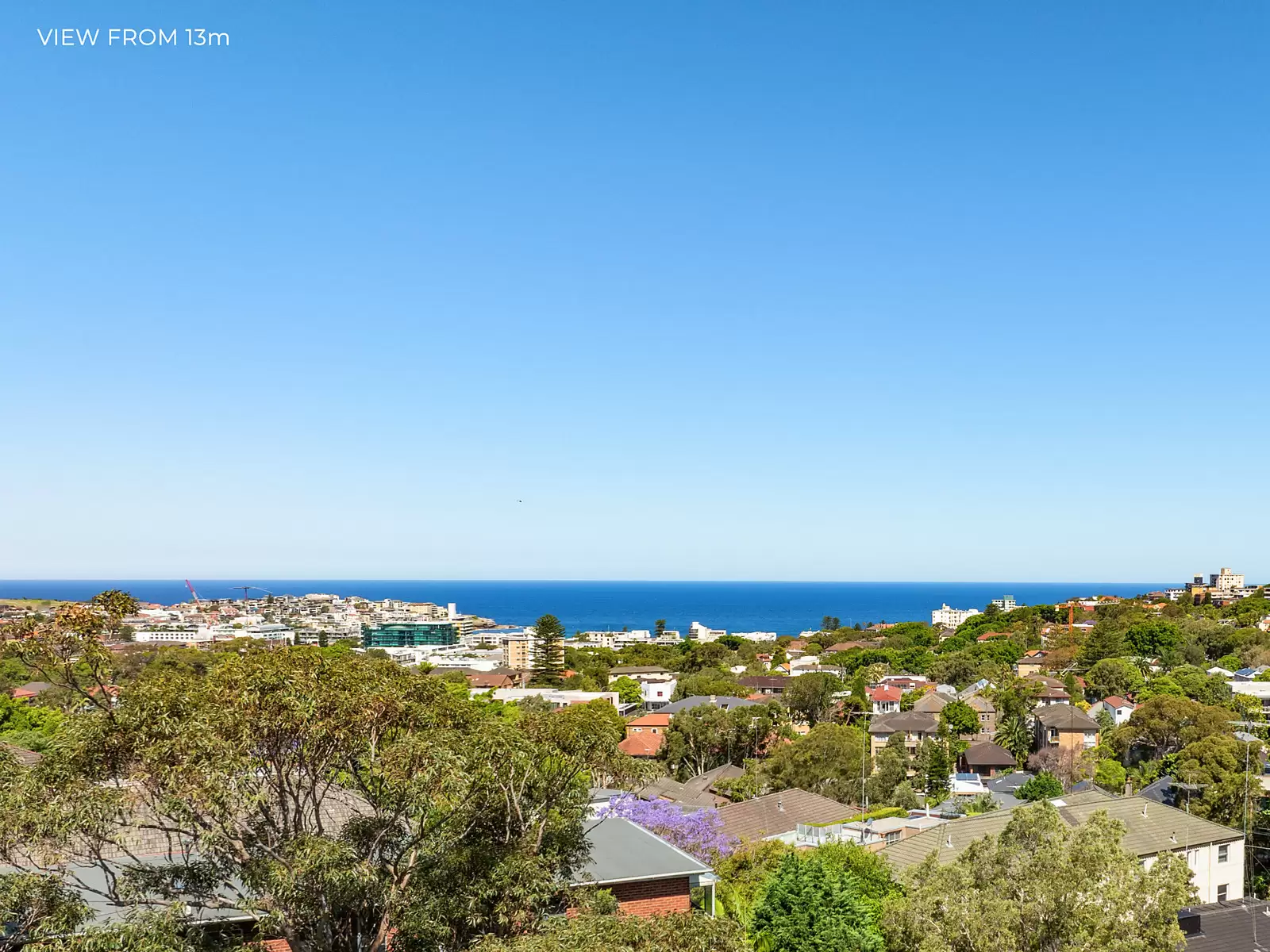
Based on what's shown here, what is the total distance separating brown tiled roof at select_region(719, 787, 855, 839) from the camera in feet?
89.0

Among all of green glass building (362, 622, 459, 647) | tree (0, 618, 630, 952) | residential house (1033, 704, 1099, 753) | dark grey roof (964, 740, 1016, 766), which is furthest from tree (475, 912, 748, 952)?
green glass building (362, 622, 459, 647)

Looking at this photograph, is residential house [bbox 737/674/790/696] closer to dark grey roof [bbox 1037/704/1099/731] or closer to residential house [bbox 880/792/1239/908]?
dark grey roof [bbox 1037/704/1099/731]

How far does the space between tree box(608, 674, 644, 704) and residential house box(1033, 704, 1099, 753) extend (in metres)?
30.6

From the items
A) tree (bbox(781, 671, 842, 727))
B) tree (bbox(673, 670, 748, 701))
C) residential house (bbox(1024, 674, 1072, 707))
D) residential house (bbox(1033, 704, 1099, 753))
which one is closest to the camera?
residential house (bbox(1033, 704, 1099, 753))

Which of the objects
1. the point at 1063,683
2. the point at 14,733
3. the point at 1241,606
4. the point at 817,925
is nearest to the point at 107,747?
the point at 817,925

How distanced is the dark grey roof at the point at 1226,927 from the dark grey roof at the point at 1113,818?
2.23 m

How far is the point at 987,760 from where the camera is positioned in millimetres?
45781

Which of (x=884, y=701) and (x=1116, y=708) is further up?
(x=1116, y=708)

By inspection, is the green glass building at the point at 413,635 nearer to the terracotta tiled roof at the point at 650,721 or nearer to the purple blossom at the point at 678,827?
the terracotta tiled roof at the point at 650,721

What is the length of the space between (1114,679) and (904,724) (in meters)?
17.7

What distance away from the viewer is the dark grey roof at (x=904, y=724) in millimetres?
49938

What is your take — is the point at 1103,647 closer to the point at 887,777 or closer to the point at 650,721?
the point at 650,721

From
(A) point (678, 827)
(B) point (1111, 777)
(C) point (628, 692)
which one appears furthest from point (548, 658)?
(A) point (678, 827)

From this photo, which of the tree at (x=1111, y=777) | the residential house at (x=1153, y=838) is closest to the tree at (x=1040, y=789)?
the tree at (x=1111, y=777)
